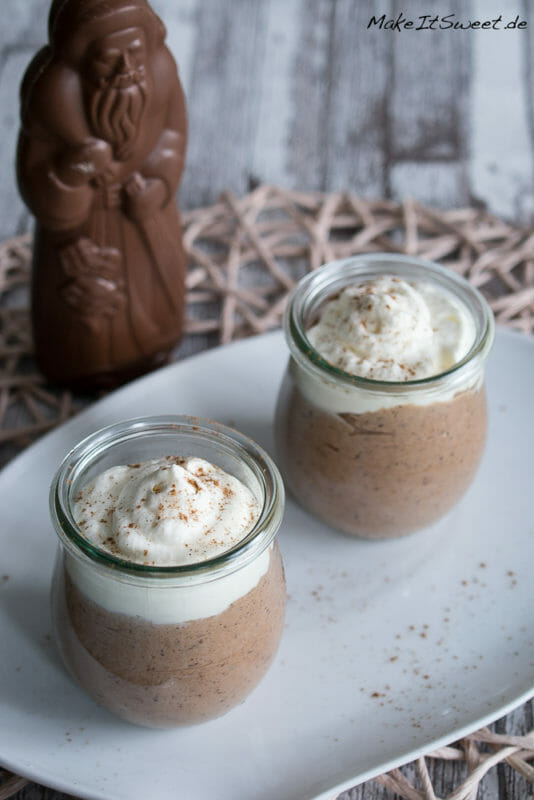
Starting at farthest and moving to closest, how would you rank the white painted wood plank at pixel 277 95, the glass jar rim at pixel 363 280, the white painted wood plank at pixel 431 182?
the white painted wood plank at pixel 277 95
the white painted wood plank at pixel 431 182
the glass jar rim at pixel 363 280

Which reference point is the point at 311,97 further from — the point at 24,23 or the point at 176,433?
the point at 176,433

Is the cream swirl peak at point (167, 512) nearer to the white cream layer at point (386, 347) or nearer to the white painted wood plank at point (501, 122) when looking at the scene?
the white cream layer at point (386, 347)

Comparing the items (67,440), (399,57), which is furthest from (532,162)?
(67,440)

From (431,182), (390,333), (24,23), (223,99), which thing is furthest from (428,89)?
(390,333)

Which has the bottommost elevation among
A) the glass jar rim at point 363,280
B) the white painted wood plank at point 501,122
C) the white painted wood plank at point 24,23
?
the white painted wood plank at point 501,122

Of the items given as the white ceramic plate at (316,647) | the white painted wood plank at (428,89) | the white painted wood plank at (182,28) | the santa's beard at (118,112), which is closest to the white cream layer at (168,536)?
the white ceramic plate at (316,647)

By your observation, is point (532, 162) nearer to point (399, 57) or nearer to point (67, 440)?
point (399, 57)

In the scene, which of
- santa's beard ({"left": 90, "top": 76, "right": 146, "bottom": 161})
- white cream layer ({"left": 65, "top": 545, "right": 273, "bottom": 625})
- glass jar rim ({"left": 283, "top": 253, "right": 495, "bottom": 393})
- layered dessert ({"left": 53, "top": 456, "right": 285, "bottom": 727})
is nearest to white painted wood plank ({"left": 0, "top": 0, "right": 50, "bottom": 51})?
santa's beard ({"left": 90, "top": 76, "right": 146, "bottom": 161})
